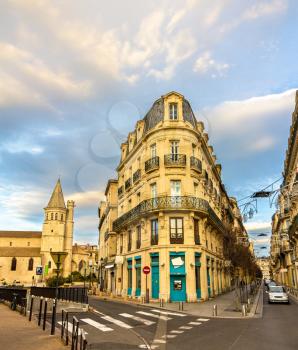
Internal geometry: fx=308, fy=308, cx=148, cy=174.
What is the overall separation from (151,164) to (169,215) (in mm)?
5008

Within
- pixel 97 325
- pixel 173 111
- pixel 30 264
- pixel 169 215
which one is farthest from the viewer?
pixel 30 264

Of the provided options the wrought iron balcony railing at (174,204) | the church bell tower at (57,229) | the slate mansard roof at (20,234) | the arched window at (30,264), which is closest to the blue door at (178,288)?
the wrought iron balcony railing at (174,204)

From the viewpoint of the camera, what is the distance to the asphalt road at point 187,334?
9383 mm

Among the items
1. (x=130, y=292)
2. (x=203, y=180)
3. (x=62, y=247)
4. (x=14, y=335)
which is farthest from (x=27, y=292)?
(x=62, y=247)

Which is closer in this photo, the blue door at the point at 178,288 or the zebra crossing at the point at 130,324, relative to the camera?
the zebra crossing at the point at 130,324

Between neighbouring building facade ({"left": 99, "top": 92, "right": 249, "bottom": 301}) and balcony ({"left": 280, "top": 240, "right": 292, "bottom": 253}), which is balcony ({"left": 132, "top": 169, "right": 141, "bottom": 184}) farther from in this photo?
balcony ({"left": 280, "top": 240, "right": 292, "bottom": 253})

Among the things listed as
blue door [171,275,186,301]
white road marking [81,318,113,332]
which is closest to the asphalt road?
white road marking [81,318,113,332]

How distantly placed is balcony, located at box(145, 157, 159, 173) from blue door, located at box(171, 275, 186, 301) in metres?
9.56

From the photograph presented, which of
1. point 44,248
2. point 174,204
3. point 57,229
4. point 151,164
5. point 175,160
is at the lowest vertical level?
point 174,204

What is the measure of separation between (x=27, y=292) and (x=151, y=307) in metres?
8.41

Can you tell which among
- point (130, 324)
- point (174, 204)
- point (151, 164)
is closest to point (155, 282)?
point (174, 204)

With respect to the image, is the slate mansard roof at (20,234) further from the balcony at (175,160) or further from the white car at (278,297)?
the white car at (278,297)

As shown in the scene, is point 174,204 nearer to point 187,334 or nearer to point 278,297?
point 278,297

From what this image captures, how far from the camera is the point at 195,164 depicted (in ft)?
93.4
